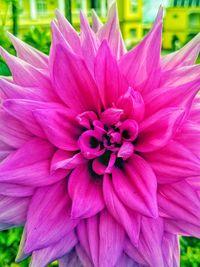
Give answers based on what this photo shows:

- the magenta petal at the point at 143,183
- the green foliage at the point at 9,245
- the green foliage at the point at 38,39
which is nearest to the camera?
the magenta petal at the point at 143,183

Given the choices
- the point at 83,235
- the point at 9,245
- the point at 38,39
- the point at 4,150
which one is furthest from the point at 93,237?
the point at 9,245

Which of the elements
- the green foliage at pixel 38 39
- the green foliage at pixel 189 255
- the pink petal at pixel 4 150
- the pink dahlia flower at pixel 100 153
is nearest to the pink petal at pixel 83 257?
the pink dahlia flower at pixel 100 153

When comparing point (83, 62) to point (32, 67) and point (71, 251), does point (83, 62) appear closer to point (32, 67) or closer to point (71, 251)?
point (32, 67)

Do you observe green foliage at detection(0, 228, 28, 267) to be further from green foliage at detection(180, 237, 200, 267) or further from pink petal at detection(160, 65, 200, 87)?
pink petal at detection(160, 65, 200, 87)

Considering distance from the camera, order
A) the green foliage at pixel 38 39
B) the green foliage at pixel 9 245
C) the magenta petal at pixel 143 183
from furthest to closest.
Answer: the green foliage at pixel 9 245, the green foliage at pixel 38 39, the magenta petal at pixel 143 183

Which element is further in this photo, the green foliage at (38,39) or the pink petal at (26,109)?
the green foliage at (38,39)

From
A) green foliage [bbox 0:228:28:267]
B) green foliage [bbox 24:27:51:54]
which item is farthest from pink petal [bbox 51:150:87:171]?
green foliage [bbox 0:228:28:267]

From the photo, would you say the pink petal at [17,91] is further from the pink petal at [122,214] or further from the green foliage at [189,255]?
the green foliage at [189,255]
